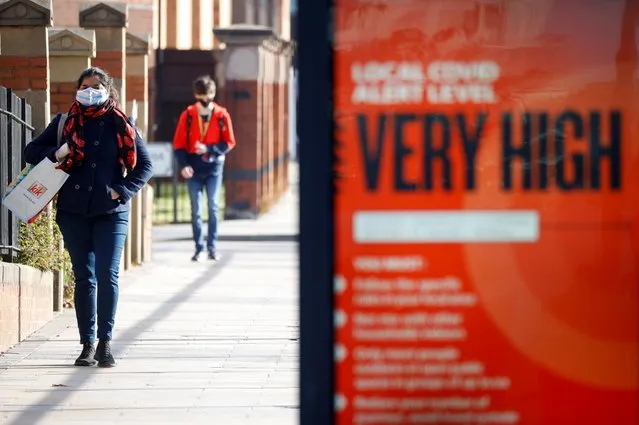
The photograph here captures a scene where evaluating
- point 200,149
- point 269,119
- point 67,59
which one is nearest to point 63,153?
point 67,59

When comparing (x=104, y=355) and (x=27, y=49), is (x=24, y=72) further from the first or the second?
(x=104, y=355)

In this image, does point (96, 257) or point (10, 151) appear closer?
point (96, 257)

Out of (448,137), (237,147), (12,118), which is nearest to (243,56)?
(237,147)

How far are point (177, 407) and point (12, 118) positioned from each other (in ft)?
12.1

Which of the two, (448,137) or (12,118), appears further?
(12,118)

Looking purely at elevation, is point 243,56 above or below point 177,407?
above

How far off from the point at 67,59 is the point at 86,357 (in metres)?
4.81

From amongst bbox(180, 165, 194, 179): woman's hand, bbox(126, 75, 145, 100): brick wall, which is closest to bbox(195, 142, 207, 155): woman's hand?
bbox(180, 165, 194, 179): woman's hand

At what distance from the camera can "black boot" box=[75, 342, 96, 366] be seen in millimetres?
9453

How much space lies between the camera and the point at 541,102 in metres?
4.52

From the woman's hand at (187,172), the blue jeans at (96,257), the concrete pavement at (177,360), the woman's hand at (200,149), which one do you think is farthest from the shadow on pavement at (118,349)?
the woman's hand at (200,149)

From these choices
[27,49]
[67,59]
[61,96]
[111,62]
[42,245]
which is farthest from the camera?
[111,62]

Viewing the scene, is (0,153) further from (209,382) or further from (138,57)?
(138,57)

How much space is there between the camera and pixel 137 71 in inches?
661
